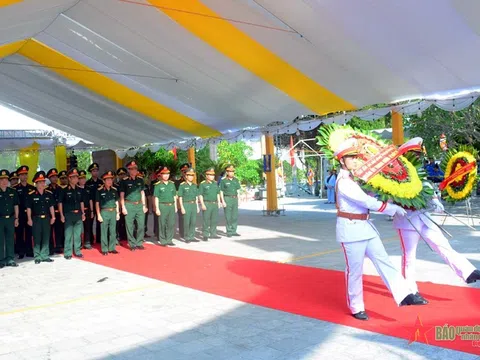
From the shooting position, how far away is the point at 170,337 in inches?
175

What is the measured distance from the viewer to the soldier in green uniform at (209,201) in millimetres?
10797

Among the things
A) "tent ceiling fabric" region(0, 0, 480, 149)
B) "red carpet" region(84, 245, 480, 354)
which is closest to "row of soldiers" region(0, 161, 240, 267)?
"red carpet" region(84, 245, 480, 354)

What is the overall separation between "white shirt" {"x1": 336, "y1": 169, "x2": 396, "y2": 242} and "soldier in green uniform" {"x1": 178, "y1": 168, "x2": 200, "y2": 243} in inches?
A: 239

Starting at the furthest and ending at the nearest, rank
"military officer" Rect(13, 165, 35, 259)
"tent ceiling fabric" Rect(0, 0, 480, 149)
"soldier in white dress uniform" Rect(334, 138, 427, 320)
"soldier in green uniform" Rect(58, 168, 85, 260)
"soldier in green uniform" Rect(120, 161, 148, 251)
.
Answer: "soldier in green uniform" Rect(120, 161, 148, 251)
"soldier in green uniform" Rect(58, 168, 85, 260)
"military officer" Rect(13, 165, 35, 259)
"tent ceiling fabric" Rect(0, 0, 480, 149)
"soldier in white dress uniform" Rect(334, 138, 427, 320)

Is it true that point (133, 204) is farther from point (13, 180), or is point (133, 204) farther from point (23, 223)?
point (13, 180)

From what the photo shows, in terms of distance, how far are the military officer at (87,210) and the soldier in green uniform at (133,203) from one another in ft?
2.39

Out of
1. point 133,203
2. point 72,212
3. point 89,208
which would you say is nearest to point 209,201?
point 133,203

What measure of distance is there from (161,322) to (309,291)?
5.80 feet

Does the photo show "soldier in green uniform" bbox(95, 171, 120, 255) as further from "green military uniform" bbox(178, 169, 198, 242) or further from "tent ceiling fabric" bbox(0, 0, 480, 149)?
"tent ceiling fabric" bbox(0, 0, 480, 149)

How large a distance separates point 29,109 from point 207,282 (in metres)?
A: 11.7

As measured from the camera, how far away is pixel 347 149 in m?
4.64

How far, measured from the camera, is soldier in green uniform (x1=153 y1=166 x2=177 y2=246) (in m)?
10.1

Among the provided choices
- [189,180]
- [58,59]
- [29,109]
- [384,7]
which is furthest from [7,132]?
[384,7]

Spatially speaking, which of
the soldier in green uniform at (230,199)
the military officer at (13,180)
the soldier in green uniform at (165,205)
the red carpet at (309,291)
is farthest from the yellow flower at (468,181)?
the military officer at (13,180)
